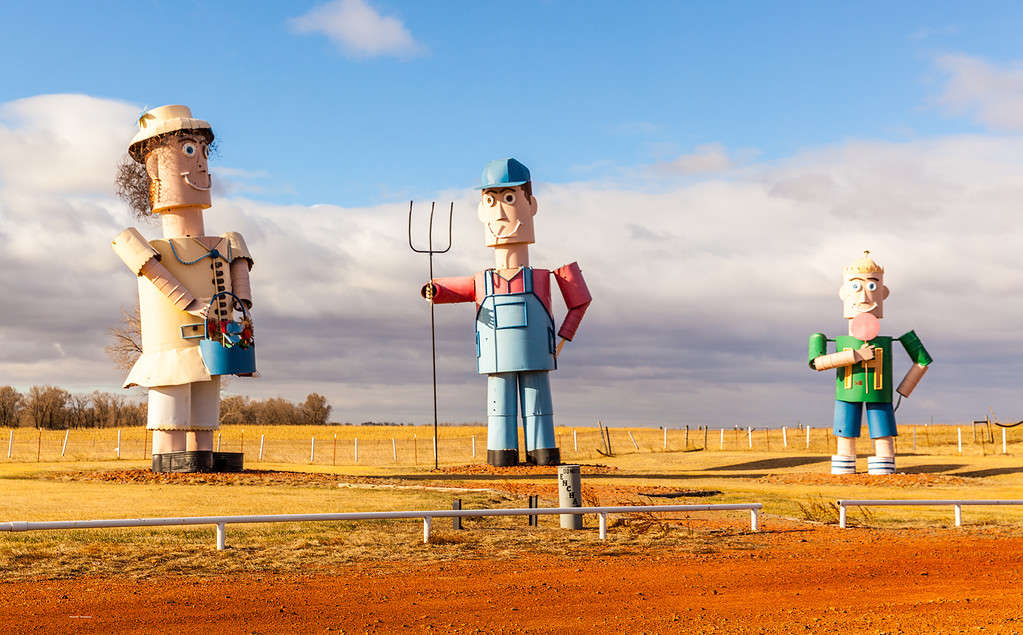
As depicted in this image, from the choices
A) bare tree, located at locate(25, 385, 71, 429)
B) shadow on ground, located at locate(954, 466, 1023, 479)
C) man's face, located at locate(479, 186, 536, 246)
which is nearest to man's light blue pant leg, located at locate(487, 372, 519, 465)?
man's face, located at locate(479, 186, 536, 246)

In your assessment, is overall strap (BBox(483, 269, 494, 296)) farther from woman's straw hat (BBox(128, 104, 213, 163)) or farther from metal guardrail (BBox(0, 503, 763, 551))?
metal guardrail (BBox(0, 503, 763, 551))

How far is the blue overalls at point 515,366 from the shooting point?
93.2 ft

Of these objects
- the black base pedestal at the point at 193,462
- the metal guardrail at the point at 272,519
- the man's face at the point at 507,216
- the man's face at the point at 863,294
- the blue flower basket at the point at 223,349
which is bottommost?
the metal guardrail at the point at 272,519

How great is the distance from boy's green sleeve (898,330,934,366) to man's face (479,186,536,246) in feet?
31.2

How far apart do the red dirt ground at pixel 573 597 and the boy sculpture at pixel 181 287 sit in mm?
13099

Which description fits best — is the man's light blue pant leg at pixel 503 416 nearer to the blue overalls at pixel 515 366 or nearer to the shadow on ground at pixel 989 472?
the blue overalls at pixel 515 366

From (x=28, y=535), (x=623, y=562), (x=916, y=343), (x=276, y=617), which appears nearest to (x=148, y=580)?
(x=276, y=617)

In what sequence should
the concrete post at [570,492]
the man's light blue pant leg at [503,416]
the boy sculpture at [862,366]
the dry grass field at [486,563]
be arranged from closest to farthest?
the dry grass field at [486,563] < the concrete post at [570,492] < the boy sculpture at [862,366] < the man's light blue pant leg at [503,416]

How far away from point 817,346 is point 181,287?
1486 centimetres

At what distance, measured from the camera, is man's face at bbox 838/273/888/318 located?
88.8 feet

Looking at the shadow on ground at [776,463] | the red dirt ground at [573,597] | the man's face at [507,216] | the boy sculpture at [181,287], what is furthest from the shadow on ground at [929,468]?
the boy sculpture at [181,287]

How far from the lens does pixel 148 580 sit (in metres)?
11.3

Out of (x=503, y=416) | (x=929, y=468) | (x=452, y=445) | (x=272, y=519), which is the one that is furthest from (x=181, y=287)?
(x=452, y=445)

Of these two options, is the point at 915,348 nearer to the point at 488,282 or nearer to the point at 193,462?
the point at 488,282
